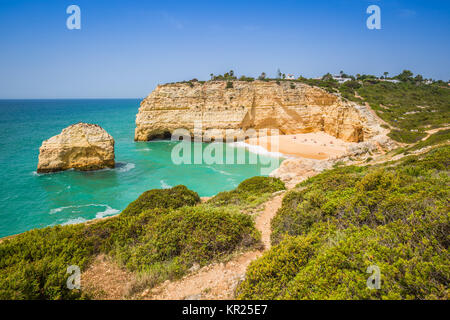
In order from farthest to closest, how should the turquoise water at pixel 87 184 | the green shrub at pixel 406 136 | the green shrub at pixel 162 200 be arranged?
the green shrub at pixel 406 136 < the turquoise water at pixel 87 184 < the green shrub at pixel 162 200

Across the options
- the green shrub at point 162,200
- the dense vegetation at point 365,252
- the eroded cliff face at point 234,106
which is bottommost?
the green shrub at point 162,200

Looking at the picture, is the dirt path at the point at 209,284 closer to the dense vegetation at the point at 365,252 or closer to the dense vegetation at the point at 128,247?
the dense vegetation at the point at 128,247

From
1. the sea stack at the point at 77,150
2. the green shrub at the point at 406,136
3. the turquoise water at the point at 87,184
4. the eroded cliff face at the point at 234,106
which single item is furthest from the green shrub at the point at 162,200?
the eroded cliff face at the point at 234,106

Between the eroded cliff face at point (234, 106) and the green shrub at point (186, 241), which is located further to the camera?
the eroded cliff face at point (234, 106)

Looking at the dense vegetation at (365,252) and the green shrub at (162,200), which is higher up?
the dense vegetation at (365,252)

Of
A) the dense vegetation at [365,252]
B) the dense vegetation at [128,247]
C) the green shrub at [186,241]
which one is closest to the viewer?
the dense vegetation at [365,252]
